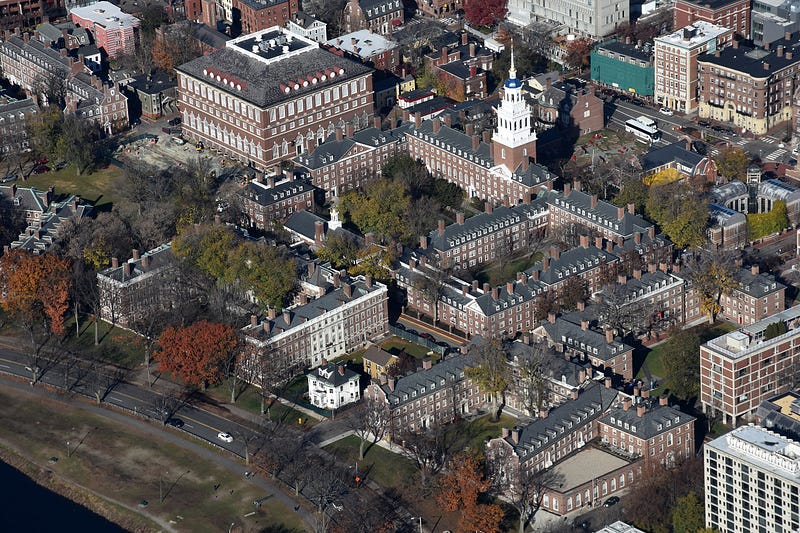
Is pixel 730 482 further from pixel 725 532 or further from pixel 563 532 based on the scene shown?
pixel 563 532

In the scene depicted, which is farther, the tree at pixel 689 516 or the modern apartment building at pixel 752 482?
the tree at pixel 689 516

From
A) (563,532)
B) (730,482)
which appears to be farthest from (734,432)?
(563,532)

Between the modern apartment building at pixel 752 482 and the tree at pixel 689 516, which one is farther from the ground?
the modern apartment building at pixel 752 482

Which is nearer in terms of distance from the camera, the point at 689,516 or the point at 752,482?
the point at 752,482

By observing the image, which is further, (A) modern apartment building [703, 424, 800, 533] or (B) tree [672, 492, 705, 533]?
(B) tree [672, 492, 705, 533]

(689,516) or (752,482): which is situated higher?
(752,482)
